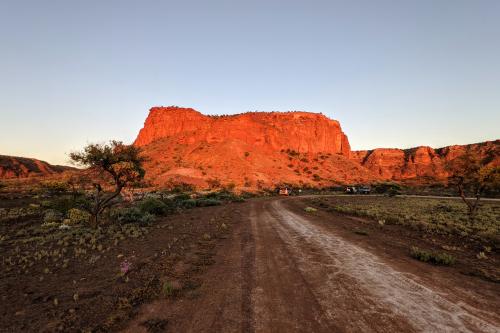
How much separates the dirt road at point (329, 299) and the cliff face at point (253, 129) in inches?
3487

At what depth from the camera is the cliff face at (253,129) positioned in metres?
Result: 99.9

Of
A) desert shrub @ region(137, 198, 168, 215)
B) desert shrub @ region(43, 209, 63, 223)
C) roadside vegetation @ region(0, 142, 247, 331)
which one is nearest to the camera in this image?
roadside vegetation @ region(0, 142, 247, 331)

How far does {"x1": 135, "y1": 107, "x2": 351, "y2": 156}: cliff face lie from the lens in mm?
99875

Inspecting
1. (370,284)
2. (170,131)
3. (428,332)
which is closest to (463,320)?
(428,332)

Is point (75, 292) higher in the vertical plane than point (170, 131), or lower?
lower

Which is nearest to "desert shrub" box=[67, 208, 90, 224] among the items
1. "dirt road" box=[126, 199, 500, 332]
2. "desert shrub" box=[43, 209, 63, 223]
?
"desert shrub" box=[43, 209, 63, 223]

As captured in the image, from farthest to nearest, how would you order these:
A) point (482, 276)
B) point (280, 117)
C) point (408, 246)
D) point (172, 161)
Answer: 1. point (280, 117)
2. point (172, 161)
3. point (408, 246)
4. point (482, 276)

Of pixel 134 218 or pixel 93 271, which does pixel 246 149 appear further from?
pixel 93 271

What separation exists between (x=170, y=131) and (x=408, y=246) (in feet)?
362

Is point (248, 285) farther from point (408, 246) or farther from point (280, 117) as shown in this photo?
point (280, 117)

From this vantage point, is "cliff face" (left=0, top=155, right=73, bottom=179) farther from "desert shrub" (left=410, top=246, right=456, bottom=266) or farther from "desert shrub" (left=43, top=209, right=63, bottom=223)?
"desert shrub" (left=410, top=246, right=456, bottom=266)

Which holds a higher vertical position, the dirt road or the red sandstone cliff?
the red sandstone cliff

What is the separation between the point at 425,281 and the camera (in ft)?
21.9

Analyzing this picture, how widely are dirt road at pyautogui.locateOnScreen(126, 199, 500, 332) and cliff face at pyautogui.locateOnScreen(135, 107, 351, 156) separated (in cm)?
8856
